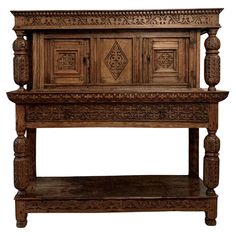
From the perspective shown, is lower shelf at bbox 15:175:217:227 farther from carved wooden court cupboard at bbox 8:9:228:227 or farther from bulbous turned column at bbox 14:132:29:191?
bulbous turned column at bbox 14:132:29:191

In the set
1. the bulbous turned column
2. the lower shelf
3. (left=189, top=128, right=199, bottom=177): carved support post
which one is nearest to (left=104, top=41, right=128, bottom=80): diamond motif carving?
the bulbous turned column

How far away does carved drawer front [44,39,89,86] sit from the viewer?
17.8 feet

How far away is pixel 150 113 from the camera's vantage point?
17.1 feet

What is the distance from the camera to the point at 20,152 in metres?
5.26

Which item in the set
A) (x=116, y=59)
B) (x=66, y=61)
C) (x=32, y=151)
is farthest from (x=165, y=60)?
(x=32, y=151)

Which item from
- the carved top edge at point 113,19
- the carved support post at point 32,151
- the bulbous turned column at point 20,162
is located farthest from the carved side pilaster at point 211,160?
the carved support post at point 32,151

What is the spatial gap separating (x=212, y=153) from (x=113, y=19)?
167cm

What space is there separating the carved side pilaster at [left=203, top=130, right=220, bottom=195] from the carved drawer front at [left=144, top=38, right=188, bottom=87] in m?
0.63

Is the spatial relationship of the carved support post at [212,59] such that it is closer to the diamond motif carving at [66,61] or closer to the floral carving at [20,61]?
the diamond motif carving at [66,61]

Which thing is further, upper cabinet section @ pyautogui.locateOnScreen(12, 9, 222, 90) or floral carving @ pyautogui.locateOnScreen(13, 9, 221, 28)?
upper cabinet section @ pyautogui.locateOnScreen(12, 9, 222, 90)

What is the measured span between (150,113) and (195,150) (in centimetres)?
125

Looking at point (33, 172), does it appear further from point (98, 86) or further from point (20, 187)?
point (98, 86)

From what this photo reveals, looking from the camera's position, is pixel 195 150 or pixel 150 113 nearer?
pixel 150 113

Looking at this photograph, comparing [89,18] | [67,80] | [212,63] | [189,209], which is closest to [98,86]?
[67,80]
